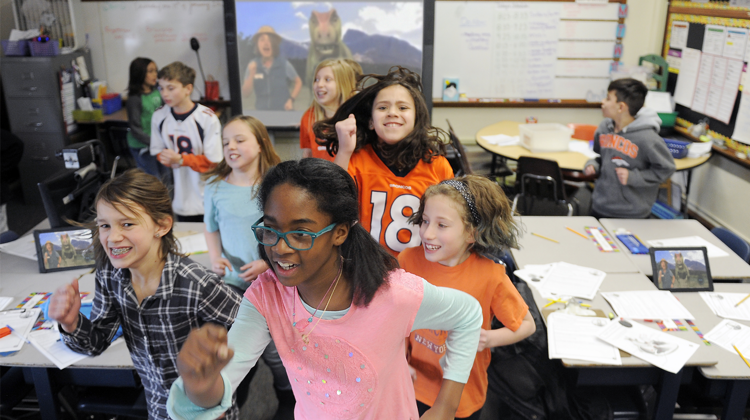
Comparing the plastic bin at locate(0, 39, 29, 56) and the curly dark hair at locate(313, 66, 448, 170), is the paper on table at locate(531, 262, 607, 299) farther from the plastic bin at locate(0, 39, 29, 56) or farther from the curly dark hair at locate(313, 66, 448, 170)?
the plastic bin at locate(0, 39, 29, 56)

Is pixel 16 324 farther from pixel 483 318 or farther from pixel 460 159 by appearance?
pixel 460 159

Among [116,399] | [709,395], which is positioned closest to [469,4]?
[709,395]

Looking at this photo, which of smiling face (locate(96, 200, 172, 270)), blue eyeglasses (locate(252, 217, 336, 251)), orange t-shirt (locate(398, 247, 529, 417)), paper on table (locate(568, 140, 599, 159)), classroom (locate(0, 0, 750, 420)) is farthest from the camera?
paper on table (locate(568, 140, 599, 159))

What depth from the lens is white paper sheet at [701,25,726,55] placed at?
15.1 feet

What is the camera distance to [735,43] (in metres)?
4.43

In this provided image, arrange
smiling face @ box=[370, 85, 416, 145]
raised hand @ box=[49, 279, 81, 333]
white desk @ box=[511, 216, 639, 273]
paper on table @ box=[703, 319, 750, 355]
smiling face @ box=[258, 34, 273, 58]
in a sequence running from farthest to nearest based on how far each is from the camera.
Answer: smiling face @ box=[258, 34, 273, 58] → white desk @ box=[511, 216, 639, 273] → paper on table @ box=[703, 319, 750, 355] → smiling face @ box=[370, 85, 416, 145] → raised hand @ box=[49, 279, 81, 333]

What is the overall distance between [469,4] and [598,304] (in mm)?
4103

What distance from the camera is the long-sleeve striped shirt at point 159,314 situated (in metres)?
1.65

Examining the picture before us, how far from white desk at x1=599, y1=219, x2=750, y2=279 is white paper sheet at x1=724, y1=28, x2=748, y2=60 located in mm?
Result: 1983

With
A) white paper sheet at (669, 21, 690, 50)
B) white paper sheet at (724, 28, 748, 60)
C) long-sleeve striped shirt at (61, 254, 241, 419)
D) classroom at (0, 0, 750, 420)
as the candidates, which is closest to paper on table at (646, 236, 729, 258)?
classroom at (0, 0, 750, 420)

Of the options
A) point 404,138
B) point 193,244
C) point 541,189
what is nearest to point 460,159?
point 541,189

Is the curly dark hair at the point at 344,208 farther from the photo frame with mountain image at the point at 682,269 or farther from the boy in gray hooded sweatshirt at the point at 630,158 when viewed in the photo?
the boy in gray hooded sweatshirt at the point at 630,158

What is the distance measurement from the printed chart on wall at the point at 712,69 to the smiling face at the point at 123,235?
450 centimetres

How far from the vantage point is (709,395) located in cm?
→ 210
